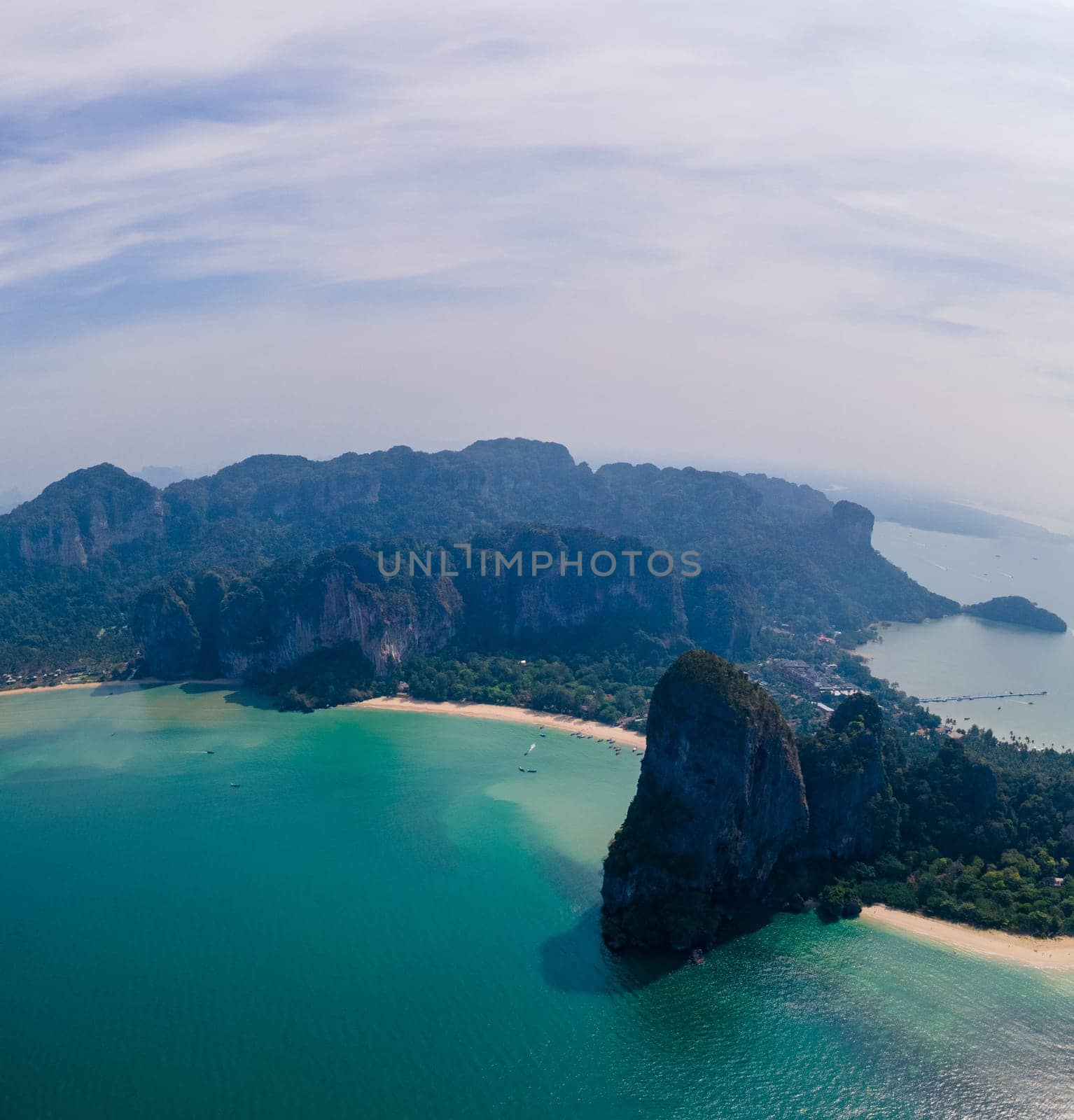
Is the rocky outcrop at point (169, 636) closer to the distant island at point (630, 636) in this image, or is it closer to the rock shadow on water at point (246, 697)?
the distant island at point (630, 636)

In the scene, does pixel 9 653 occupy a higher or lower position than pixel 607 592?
lower

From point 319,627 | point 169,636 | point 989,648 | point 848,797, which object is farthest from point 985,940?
point 169,636

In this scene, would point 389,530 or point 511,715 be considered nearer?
point 511,715

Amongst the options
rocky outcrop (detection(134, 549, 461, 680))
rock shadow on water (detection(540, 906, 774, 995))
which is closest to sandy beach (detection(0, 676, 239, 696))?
rocky outcrop (detection(134, 549, 461, 680))

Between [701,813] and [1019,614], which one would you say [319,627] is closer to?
[701,813]

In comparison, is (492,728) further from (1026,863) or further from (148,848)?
(1026,863)

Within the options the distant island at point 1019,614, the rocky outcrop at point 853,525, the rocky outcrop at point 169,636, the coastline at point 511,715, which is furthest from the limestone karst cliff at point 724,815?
the rocky outcrop at point 853,525

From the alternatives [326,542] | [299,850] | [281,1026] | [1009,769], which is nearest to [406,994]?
[281,1026]
